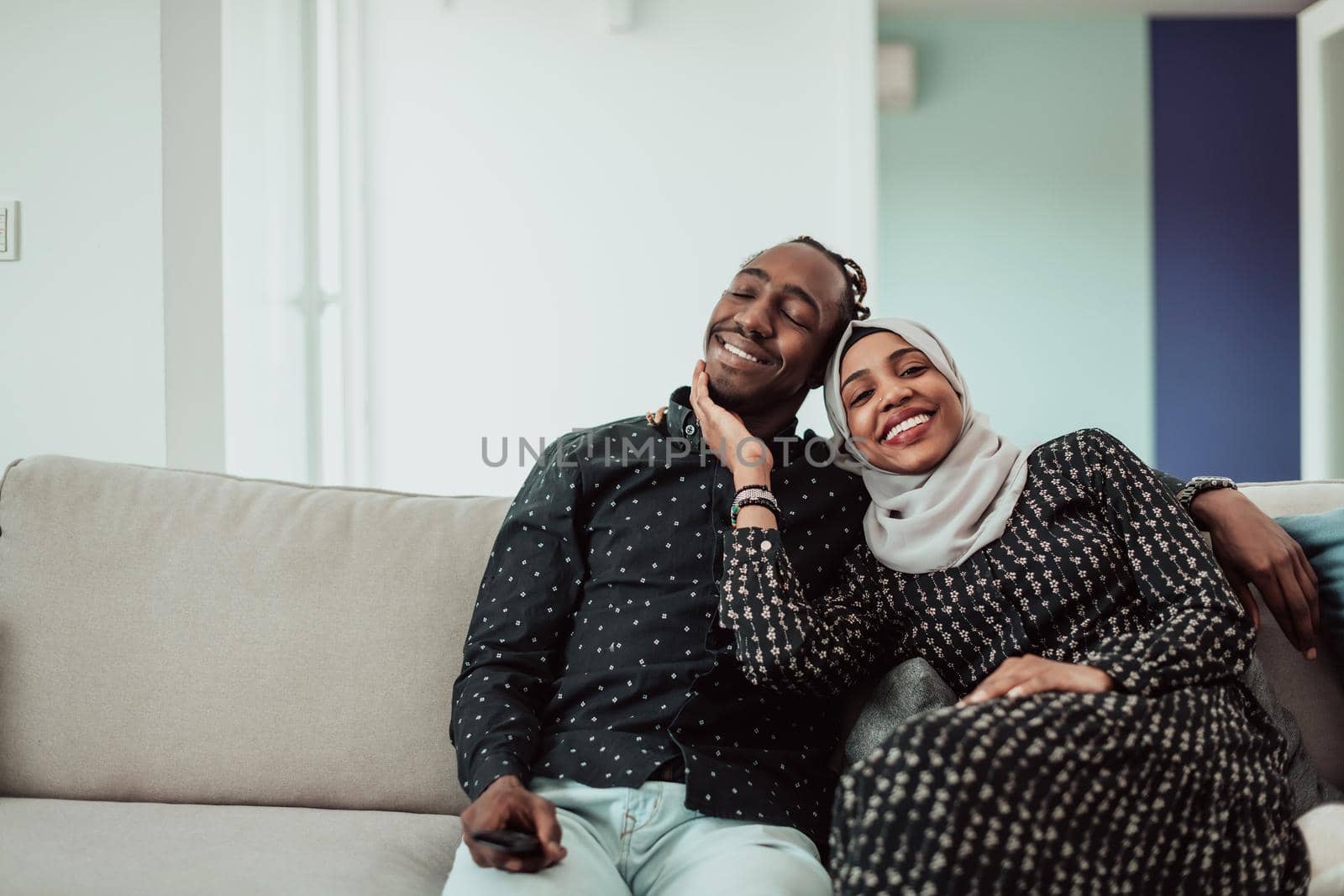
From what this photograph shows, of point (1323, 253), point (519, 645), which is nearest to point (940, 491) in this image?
point (519, 645)

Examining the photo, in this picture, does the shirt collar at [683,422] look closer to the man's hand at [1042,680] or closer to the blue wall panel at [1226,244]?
the man's hand at [1042,680]

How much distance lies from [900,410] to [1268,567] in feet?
1.63

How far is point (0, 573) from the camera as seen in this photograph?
1.60m

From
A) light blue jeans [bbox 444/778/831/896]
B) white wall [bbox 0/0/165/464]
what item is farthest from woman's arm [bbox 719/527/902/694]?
white wall [bbox 0/0/165/464]

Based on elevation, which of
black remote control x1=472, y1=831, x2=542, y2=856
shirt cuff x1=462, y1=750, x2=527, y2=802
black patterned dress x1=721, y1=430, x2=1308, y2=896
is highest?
black patterned dress x1=721, y1=430, x2=1308, y2=896

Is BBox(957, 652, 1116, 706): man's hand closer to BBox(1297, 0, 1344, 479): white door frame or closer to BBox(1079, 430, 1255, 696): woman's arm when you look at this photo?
BBox(1079, 430, 1255, 696): woman's arm

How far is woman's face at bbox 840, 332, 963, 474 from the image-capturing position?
149 centimetres

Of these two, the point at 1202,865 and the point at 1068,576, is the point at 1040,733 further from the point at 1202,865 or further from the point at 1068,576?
the point at 1068,576

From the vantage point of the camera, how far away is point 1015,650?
1366 mm

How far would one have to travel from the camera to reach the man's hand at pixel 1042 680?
Result: 3.74ft

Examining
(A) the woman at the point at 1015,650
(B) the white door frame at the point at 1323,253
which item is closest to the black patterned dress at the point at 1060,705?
(A) the woman at the point at 1015,650

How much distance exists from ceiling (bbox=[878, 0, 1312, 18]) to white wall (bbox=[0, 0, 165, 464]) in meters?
3.14

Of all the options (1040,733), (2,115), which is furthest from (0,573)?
(1040,733)

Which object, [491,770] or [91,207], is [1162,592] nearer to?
[491,770]
